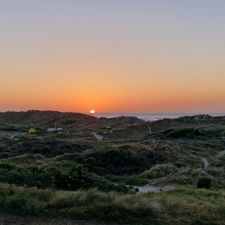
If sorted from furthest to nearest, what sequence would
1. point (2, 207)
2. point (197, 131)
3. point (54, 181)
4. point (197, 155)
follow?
point (197, 131), point (197, 155), point (54, 181), point (2, 207)

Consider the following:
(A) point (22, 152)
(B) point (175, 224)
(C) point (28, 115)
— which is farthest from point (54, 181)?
(C) point (28, 115)

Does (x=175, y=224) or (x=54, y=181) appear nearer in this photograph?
(x=175, y=224)

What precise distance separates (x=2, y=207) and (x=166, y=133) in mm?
65920

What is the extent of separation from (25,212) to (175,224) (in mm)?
3699

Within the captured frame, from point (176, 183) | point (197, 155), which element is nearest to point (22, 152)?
point (197, 155)

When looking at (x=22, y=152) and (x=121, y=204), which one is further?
(x=22, y=152)

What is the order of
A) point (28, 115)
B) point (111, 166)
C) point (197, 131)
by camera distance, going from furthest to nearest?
1. point (28, 115)
2. point (197, 131)
3. point (111, 166)

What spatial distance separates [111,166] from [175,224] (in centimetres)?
2749

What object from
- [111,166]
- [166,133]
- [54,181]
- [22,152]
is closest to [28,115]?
[166,133]

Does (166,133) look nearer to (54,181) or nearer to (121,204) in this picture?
(54,181)

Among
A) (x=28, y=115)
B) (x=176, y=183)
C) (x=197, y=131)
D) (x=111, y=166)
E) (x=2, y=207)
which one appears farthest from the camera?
(x=28, y=115)

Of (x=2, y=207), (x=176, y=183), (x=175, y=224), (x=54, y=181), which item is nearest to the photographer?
(x=175, y=224)

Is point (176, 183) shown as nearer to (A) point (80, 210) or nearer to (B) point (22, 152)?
(A) point (80, 210)

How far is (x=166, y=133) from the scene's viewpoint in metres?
77.3
